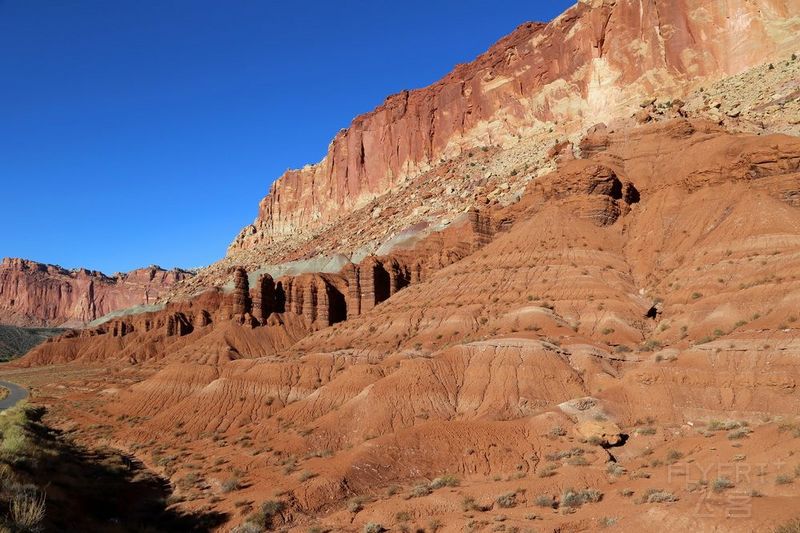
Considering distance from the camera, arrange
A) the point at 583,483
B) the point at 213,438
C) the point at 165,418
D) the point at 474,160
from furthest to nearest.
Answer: the point at 474,160
the point at 165,418
the point at 213,438
the point at 583,483

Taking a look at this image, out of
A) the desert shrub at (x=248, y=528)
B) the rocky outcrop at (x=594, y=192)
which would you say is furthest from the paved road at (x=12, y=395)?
the rocky outcrop at (x=594, y=192)

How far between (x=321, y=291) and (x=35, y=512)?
5393 cm

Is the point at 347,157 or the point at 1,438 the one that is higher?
the point at 347,157

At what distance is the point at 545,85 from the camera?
95.3 m

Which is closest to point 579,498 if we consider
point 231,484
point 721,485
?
point 721,485

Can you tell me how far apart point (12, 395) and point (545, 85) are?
294 feet

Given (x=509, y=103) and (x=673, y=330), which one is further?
(x=509, y=103)

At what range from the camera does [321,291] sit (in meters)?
67.1

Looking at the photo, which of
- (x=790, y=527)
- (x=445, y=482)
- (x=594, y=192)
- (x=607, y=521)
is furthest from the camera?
(x=594, y=192)

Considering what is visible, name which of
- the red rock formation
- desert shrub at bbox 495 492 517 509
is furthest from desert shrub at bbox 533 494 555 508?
the red rock formation

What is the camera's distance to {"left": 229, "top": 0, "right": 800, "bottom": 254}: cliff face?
71.4 metres

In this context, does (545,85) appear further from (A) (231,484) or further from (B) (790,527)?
(B) (790,527)

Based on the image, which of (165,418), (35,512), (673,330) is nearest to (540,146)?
(673,330)

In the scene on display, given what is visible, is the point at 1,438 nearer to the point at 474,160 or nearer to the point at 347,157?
the point at 474,160
